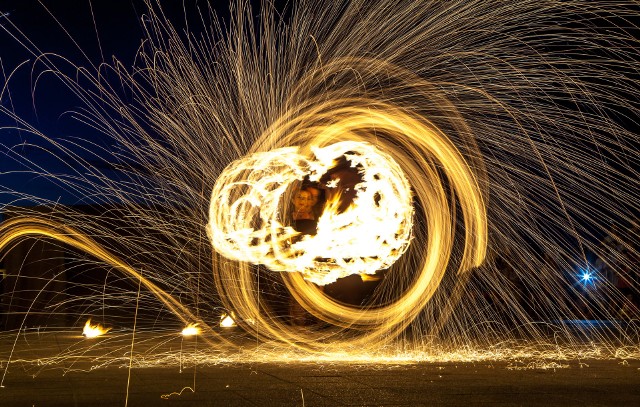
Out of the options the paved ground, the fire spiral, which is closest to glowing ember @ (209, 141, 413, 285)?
the fire spiral

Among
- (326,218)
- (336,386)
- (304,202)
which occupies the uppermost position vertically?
(304,202)

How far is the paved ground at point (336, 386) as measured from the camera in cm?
797

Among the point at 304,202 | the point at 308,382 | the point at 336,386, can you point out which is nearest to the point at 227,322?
the point at 304,202

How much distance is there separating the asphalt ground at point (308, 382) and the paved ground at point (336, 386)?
0.01 meters

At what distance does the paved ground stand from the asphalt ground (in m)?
0.01

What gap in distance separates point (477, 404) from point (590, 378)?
259 centimetres

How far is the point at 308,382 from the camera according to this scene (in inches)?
366

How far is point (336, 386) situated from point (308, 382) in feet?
1.52

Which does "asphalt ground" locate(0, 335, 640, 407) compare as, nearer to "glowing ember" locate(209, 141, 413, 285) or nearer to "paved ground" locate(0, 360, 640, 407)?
"paved ground" locate(0, 360, 640, 407)

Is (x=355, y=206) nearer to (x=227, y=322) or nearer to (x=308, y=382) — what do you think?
(x=308, y=382)

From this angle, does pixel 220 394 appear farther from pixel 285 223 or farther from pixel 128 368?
pixel 285 223

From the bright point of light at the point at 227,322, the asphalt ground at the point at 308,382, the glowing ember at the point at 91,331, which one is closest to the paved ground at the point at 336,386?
the asphalt ground at the point at 308,382

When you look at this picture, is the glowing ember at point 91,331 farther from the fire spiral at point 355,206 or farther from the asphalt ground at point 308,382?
the fire spiral at point 355,206

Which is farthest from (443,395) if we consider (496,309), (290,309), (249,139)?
(496,309)
